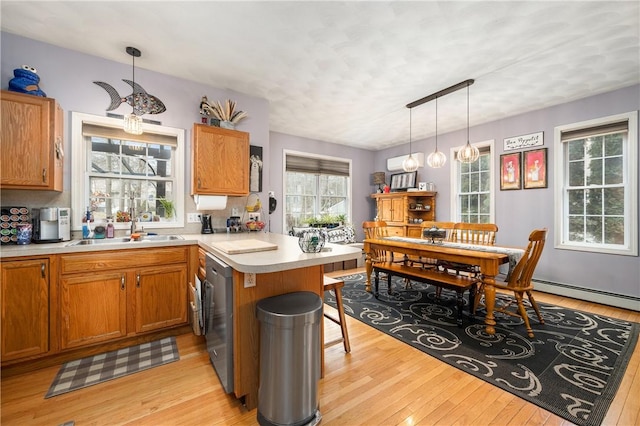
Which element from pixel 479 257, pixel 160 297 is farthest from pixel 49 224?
pixel 479 257

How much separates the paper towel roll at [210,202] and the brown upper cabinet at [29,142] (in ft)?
3.86

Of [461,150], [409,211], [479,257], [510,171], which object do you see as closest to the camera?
[479,257]

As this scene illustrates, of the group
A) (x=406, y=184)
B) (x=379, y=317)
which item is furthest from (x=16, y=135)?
(x=406, y=184)

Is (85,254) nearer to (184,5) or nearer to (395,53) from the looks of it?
(184,5)

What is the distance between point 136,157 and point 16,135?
36.1 inches

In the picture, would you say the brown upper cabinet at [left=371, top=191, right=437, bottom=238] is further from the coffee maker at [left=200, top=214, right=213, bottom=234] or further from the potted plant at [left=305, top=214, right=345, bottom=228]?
the coffee maker at [left=200, top=214, right=213, bottom=234]

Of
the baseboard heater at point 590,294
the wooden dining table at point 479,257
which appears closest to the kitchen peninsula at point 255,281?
the wooden dining table at point 479,257

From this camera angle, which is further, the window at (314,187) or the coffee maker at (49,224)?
the window at (314,187)

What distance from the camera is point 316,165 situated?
233 inches

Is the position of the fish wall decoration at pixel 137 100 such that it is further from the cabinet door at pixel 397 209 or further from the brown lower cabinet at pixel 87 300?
the cabinet door at pixel 397 209

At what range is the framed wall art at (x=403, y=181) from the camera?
227 inches

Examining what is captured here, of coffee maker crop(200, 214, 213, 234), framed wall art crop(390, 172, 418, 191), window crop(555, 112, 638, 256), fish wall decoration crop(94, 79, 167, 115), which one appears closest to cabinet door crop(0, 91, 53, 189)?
fish wall decoration crop(94, 79, 167, 115)

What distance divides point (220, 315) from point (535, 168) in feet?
15.8

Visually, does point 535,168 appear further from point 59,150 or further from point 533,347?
point 59,150
